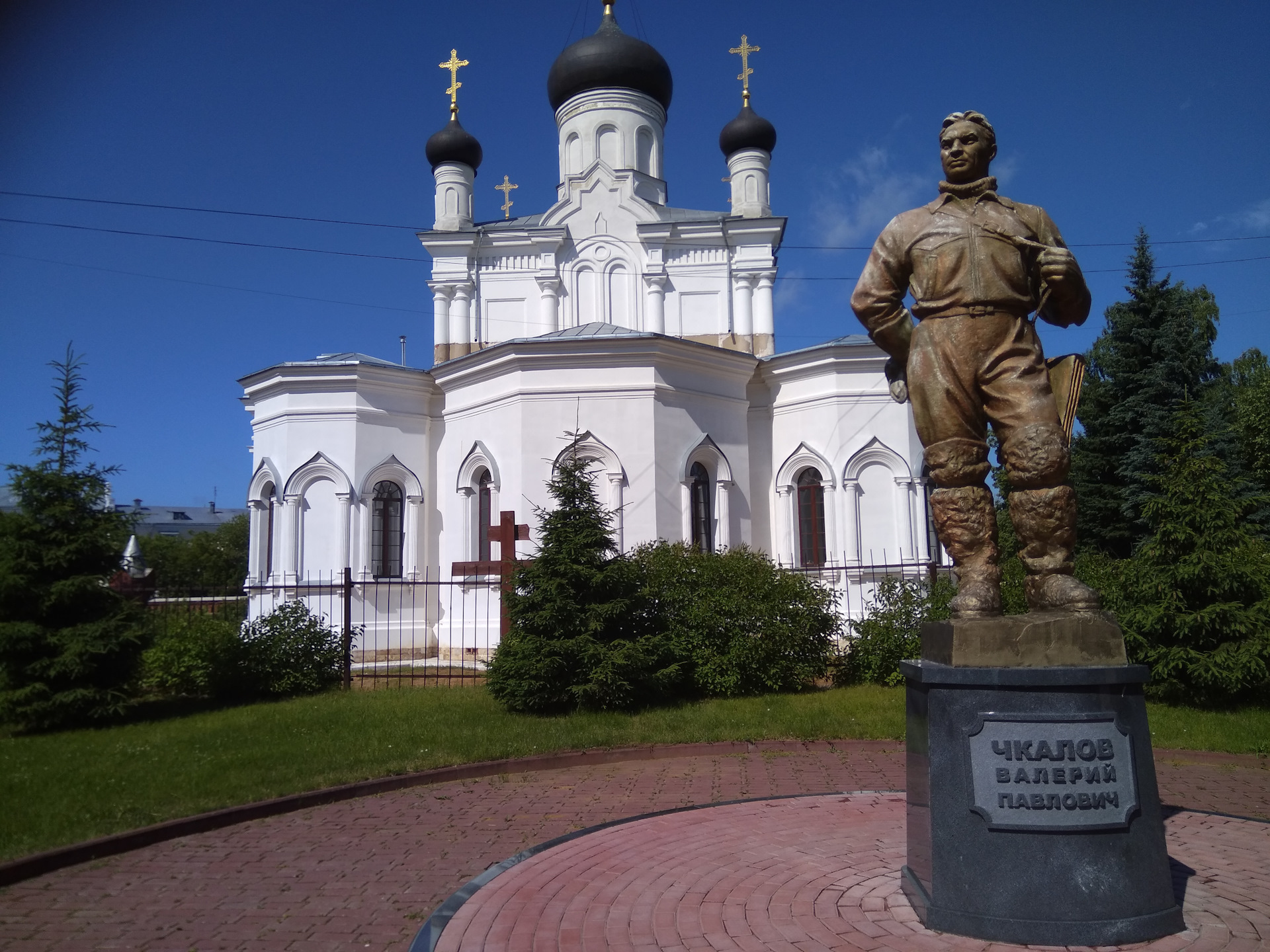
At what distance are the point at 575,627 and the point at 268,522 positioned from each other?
9.69 meters

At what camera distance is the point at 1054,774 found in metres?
3.80

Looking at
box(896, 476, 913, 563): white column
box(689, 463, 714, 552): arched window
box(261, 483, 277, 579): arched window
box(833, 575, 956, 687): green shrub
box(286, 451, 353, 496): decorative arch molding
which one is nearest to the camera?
box(833, 575, 956, 687): green shrub

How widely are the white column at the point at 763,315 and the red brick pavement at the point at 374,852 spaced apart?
11868 mm

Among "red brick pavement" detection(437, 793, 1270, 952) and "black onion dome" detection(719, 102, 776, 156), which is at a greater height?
"black onion dome" detection(719, 102, 776, 156)

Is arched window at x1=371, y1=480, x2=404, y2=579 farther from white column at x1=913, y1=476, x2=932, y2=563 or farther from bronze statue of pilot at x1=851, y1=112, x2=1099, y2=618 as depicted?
bronze statue of pilot at x1=851, y1=112, x2=1099, y2=618

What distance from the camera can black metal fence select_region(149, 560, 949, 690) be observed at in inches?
598

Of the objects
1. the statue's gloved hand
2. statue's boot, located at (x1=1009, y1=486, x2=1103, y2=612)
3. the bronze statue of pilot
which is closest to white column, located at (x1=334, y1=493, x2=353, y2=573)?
the statue's gloved hand

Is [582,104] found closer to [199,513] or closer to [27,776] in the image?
[27,776]

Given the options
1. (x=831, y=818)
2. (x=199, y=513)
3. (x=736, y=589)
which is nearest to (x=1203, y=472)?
(x=736, y=589)

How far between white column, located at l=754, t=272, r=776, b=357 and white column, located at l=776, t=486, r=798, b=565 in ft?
11.6

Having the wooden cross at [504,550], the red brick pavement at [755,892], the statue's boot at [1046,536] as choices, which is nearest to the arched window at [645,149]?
the wooden cross at [504,550]

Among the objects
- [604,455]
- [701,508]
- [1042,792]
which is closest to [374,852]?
[1042,792]

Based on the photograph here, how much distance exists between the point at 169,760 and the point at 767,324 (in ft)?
47.7

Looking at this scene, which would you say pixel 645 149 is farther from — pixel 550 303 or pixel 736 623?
pixel 736 623
